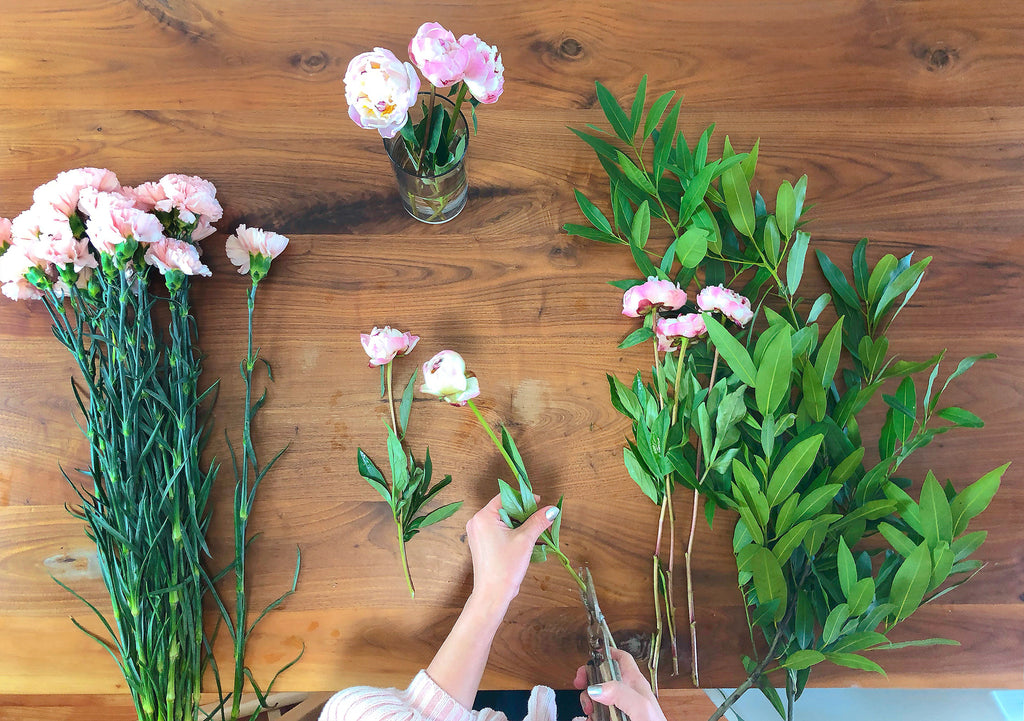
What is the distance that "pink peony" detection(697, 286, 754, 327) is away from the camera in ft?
3.03

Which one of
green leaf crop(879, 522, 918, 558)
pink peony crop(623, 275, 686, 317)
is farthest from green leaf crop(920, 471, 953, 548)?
pink peony crop(623, 275, 686, 317)

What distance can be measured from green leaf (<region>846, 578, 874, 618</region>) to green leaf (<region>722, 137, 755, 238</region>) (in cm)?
50

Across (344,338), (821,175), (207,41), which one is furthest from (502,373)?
(207,41)

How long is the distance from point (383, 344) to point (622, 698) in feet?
1.80

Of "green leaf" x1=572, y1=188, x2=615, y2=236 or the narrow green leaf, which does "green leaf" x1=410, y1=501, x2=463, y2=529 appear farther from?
the narrow green leaf

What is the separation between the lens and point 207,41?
1122 mm

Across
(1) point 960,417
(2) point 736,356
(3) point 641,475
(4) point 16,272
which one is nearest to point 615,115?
(2) point 736,356

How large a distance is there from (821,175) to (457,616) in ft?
2.96

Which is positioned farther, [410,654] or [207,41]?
[207,41]

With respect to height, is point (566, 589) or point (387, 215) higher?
point (387, 215)

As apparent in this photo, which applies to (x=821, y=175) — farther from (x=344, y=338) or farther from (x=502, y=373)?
(x=344, y=338)

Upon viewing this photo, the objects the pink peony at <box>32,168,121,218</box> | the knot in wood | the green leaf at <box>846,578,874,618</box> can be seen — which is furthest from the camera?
the knot in wood

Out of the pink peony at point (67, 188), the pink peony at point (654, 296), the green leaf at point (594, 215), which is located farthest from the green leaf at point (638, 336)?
the pink peony at point (67, 188)

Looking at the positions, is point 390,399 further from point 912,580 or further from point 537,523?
point 912,580
